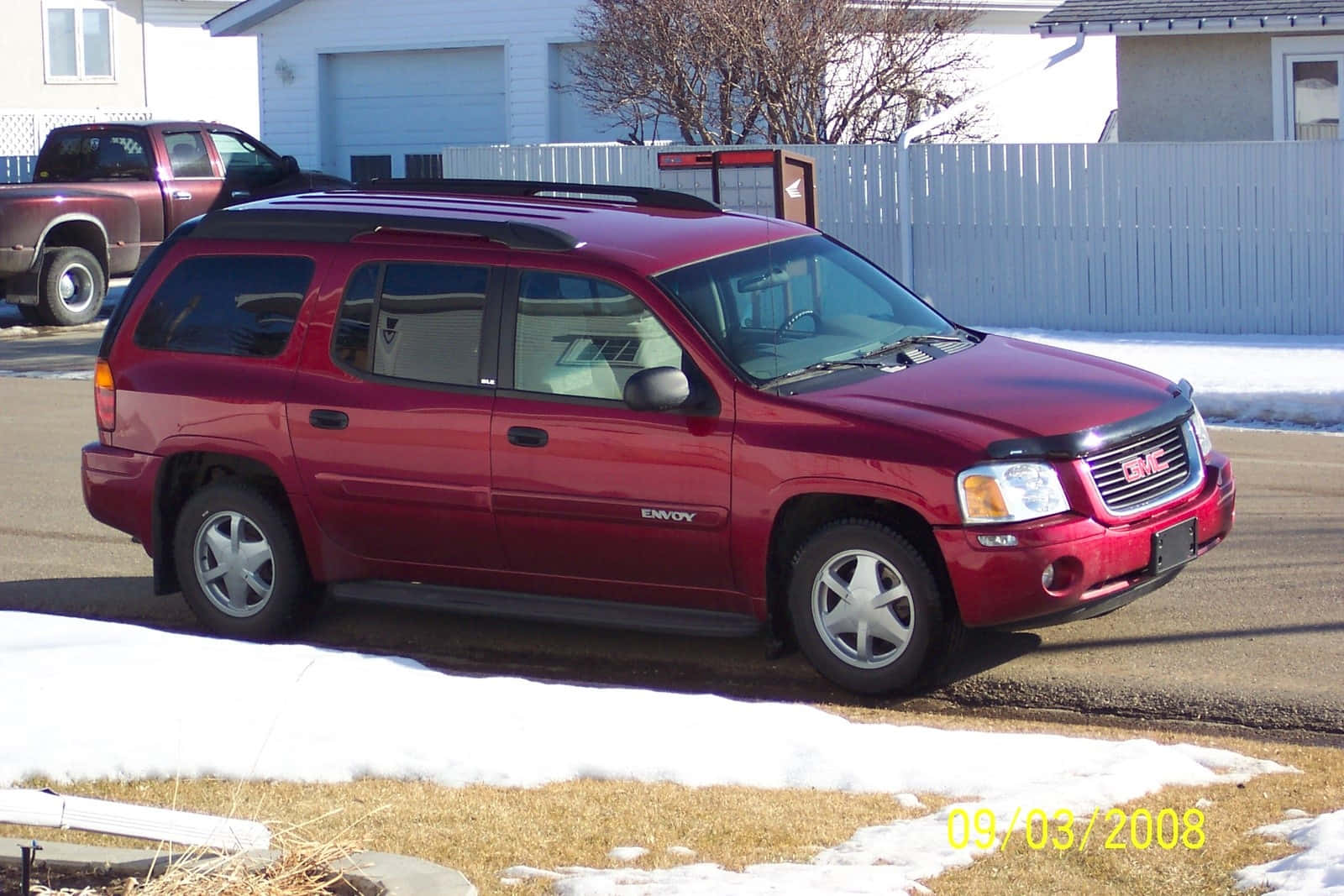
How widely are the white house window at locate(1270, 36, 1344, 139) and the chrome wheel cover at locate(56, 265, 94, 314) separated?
13.9m

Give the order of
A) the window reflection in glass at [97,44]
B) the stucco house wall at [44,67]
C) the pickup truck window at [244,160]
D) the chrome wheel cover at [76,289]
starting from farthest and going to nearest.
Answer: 1. the window reflection in glass at [97,44]
2. the stucco house wall at [44,67]
3. the pickup truck window at [244,160]
4. the chrome wheel cover at [76,289]

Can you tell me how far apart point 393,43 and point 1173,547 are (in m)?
22.4

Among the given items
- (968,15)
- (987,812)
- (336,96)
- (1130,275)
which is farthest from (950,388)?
(336,96)

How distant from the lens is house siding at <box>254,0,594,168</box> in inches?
1011

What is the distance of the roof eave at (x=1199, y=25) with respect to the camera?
18.7m

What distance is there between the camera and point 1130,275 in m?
16.9

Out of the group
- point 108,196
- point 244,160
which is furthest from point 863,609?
point 244,160

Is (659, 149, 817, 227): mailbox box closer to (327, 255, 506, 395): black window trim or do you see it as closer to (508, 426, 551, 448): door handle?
(327, 255, 506, 395): black window trim

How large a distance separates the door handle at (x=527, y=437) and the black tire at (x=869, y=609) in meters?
1.12

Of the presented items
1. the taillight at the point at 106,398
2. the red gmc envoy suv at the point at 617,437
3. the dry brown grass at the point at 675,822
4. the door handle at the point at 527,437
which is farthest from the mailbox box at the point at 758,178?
the dry brown grass at the point at 675,822

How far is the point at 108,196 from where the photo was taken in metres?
20.3

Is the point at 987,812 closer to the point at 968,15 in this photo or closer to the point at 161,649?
the point at 161,649
